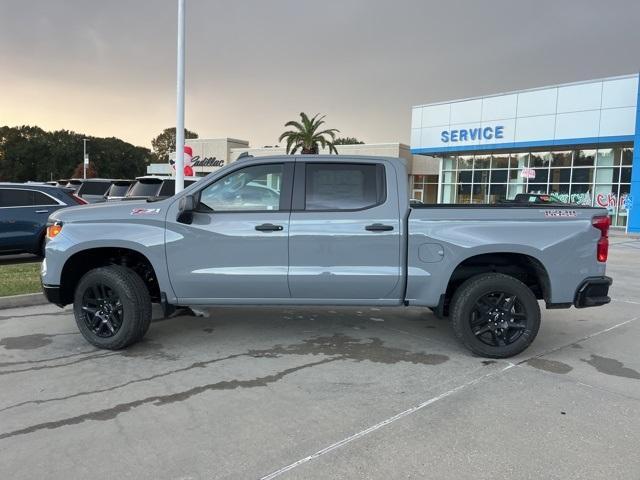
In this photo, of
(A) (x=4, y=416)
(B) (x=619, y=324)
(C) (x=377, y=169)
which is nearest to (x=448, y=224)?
(C) (x=377, y=169)

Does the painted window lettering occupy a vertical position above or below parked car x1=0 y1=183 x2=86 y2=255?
above

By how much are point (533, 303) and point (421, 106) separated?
30.6m

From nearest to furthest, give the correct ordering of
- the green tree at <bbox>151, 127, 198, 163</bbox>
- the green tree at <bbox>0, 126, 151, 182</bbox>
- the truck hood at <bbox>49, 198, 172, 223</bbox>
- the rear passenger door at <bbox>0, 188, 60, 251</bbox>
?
the truck hood at <bbox>49, 198, 172, 223</bbox> < the rear passenger door at <bbox>0, 188, 60, 251</bbox> < the green tree at <bbox>0, 126, 151, 182</bbox> < the green tree at <bbox>151, 127, 198, 163</bbox>

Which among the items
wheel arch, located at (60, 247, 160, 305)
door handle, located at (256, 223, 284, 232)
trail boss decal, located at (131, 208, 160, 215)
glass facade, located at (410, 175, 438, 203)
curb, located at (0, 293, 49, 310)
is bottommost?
curb, located at (0, 293, 49, 310)

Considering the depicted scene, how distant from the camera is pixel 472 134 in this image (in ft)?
102

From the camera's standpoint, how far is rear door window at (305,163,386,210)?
5141 millimetres

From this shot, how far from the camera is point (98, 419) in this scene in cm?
375

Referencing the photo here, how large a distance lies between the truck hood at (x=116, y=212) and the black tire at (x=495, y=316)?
3077mm

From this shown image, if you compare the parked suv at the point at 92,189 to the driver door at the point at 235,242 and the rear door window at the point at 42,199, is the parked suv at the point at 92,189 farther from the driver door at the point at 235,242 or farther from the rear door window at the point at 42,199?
the driver door at the point at 235,242

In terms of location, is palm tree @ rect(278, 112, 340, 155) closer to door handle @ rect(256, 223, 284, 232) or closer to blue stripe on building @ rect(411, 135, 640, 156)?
blue stripe on building @ rect(411, 135, 640, 156)

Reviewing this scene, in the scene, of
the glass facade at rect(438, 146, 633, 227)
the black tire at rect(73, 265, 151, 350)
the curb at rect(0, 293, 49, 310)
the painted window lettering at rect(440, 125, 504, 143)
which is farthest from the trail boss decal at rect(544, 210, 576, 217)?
the painted window lettering at rect(440, 125, 504, 143)

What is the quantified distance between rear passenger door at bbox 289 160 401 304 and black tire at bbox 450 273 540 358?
2.28ft

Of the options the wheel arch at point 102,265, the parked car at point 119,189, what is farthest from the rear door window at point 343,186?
the parked car at point 119,189

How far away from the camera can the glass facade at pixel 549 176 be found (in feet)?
86.4
